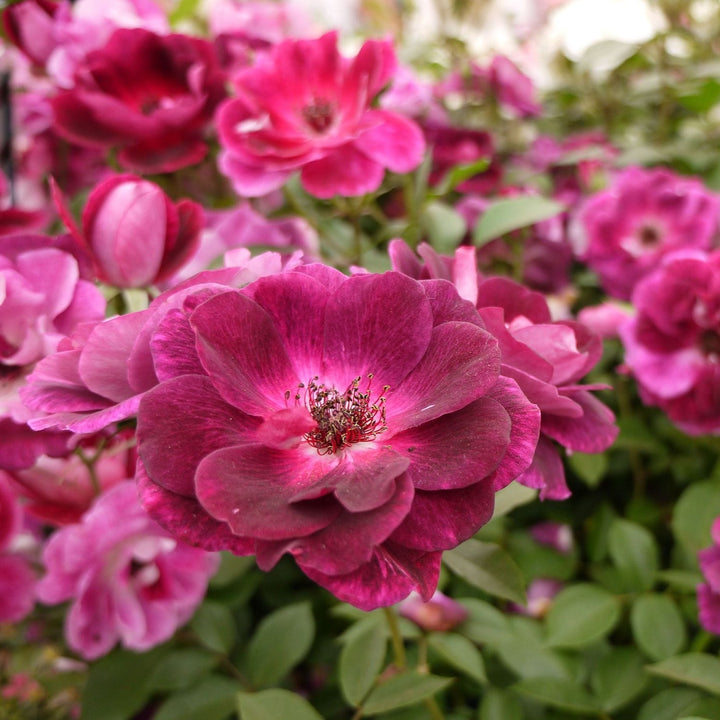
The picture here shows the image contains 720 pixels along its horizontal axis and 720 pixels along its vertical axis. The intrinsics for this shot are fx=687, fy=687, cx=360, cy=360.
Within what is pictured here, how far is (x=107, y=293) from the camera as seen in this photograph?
0.47m

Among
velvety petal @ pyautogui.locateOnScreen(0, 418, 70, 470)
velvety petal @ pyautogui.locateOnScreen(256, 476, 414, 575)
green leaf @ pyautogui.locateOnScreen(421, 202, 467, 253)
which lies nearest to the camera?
velvety petal @ pyautogui.locateOnScreen(256, 476, 414, 575)

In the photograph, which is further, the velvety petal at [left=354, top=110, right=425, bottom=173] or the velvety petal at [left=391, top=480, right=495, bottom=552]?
the velvety petal at [left=354, top=110, right=425, bottom=173]

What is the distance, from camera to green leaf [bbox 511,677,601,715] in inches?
20.2

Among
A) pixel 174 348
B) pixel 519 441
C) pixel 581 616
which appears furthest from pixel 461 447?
pixel 581 616

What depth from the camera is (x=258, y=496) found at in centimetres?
29

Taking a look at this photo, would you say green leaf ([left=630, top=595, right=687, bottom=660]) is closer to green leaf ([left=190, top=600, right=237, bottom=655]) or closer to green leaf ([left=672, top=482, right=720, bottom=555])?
green leaf ([left=672, top=482, right=720, bottom=555])

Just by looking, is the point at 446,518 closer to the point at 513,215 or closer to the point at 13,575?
the point at 513,215

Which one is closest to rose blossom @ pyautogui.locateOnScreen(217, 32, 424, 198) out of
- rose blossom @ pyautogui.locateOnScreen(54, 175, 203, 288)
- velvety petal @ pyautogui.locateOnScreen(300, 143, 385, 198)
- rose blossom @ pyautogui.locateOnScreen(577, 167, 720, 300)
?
velvety petal @ pyautogui.locateOnScreen(300, 143, 385, 198)

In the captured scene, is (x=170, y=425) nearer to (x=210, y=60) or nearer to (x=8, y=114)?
(x=210, y=60)

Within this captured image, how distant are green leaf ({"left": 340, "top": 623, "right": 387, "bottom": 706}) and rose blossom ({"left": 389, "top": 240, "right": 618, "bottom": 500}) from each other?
0.64 ft

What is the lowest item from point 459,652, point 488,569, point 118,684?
point 118,684

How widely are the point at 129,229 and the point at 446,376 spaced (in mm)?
240

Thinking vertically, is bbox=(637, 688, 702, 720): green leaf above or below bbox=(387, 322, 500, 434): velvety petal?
below

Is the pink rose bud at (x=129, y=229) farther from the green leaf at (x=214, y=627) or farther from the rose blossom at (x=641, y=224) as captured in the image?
the rose blossom at (x=641, y=224)
